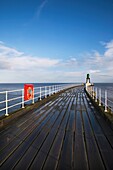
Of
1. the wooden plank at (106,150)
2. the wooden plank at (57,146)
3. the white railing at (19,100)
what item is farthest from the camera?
the white railing at (19,100)

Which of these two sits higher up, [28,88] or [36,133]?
[28,88]

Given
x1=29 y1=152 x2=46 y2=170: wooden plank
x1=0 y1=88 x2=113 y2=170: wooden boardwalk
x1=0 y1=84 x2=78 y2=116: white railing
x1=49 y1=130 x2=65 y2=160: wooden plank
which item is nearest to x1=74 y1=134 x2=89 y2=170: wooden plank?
x1=0 y1=88 x2=113 y2=170: wooden boardwalk

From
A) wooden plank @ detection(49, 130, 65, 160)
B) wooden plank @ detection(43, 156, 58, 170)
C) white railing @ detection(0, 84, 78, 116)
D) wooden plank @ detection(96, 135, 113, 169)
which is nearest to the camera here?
wooden plank @ detection(43, 156, 58, 170)

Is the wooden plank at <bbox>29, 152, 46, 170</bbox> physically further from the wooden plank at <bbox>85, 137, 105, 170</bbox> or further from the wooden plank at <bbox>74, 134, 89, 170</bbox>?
the wooden plank at <bbox>85, 137, 105, 170</bbox>

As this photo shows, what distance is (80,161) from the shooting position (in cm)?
212

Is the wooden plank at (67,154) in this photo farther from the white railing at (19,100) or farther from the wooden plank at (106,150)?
the white railing at (19,100)

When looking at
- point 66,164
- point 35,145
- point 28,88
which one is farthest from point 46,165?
point 28,88

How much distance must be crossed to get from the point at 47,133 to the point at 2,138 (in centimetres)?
102

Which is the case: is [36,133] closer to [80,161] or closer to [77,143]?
[77,143]

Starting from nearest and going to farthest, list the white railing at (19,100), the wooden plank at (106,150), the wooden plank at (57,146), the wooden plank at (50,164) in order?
the wooden plank at (50,164) < the wooden plank at (106,150) < the wooden plank at (57,146) < the white railing at (19,100)

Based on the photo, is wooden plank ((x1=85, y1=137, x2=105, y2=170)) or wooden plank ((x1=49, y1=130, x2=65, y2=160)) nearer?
wooden plank ((x1=85, y1=137, x2=105, y2=170))

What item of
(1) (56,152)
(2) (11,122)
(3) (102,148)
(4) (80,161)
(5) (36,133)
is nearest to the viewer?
(4) (80,161)

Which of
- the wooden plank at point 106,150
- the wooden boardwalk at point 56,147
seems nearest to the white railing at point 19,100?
the wooden boardwalk at point 56,147

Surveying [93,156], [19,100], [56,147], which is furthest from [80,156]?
[19,100]
